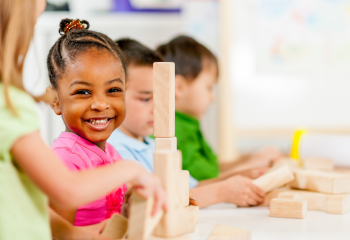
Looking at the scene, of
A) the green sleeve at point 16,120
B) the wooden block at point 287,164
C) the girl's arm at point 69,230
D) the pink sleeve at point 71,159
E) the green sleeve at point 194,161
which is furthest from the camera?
the green sleeve at point 194,161

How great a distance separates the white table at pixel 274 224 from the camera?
22.3 inches

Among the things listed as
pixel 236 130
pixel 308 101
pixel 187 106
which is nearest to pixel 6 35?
pixel 187 106

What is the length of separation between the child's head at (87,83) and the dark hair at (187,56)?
25.6 inches

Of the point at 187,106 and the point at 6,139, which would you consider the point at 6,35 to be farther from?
the point at 187,106

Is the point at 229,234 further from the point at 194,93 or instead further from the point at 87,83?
the point at 194,93

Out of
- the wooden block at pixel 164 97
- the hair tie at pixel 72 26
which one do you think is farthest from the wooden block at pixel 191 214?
the hair tie at pixel 72 26

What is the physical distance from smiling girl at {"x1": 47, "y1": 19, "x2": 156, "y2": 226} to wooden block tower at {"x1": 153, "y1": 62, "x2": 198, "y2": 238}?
5.9 inches

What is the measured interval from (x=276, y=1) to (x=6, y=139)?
2.08 m

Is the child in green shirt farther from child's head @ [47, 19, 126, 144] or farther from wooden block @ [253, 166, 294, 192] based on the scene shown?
child's head @ [47, 19, 126, 144]

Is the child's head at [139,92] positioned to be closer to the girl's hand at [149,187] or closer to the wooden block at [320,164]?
the wooden block at [320,164]

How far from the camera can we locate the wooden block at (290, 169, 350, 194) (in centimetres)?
74

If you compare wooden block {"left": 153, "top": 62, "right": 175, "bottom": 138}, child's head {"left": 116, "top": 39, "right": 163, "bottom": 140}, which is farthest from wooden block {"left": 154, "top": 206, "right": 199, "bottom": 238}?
child's head {"left": 116, "top": 39, "right": 163, "bottom": 140}

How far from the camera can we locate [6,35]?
1.47 ft

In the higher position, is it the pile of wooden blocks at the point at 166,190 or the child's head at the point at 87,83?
the child's head at the point at 87,83
